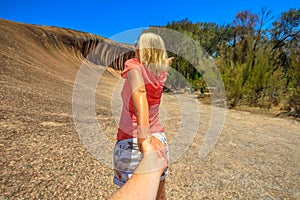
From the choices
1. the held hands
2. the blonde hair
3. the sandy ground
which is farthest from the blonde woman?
the sandy ground

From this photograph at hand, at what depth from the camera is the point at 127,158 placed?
981mm

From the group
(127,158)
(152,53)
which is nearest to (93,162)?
(127,158)

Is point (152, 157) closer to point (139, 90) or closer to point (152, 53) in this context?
point (139, 90)

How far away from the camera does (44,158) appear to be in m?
2.16

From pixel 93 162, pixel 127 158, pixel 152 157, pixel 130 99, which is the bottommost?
pixel 93 162

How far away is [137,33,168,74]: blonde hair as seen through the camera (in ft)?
2.89

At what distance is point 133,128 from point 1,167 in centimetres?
162

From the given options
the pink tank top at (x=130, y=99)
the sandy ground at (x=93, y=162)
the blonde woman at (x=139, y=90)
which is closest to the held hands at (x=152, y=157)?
the blonde woman at (x=139, y=90)

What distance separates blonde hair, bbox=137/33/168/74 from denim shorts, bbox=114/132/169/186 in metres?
0.33

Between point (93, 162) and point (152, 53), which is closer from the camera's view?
point (152, 53)

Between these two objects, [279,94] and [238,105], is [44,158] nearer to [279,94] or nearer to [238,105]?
[238,105]

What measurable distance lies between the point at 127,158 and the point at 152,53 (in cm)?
50

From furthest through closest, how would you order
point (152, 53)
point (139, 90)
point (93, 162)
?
point (93, 162) → point (152, 53) → point (139, 90)

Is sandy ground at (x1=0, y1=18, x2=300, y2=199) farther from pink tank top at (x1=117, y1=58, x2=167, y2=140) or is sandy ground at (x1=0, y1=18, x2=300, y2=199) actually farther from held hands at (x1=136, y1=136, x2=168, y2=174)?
held hands at (x1=136, y1=136, x2=168, y2=174)
